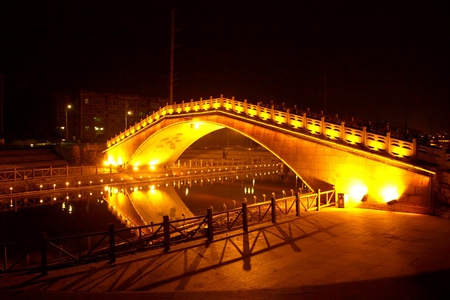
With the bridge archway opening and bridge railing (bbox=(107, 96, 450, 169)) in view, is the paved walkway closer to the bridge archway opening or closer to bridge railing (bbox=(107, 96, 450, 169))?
bridge railing (bbox=(107, 96, 450, 169))

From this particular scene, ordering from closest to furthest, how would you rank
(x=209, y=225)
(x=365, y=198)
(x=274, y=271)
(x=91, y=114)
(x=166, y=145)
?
(x=274, y=271), (x=209, y=225), (x=365, y=198), (x=166, y=145), (x=91, y=114)

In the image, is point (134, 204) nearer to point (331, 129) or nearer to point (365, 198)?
point (331, 129)

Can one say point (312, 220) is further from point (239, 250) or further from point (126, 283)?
point (126, 283)

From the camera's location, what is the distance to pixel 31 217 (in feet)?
56.3

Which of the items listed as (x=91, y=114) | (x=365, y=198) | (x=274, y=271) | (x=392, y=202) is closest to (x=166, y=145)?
(x=365, y=198)

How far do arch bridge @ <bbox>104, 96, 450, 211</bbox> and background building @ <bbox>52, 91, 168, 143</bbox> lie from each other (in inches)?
1433

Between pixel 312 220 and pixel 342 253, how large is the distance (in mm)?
3700

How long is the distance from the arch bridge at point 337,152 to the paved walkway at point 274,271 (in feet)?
11.4

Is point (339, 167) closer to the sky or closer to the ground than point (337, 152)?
closer to the ground

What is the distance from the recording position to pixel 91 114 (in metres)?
59.0

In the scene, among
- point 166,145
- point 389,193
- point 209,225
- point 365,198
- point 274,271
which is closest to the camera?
point 274,271

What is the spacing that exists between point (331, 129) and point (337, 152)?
48.9 inches

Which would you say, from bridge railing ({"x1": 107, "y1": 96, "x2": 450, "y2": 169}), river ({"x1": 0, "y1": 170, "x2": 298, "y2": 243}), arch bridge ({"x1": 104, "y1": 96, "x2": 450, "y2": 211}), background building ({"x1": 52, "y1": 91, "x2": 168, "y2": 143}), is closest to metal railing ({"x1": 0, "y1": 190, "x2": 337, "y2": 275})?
river ({"x1": 0, "y1": 170, "x2": 298, "y2": 243})

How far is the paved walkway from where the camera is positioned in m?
6.28
